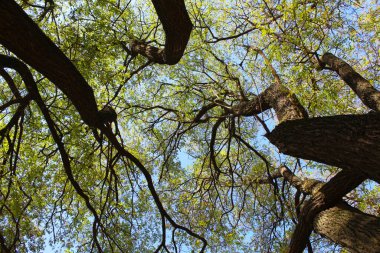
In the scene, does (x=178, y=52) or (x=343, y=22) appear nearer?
(x=178, y=52)

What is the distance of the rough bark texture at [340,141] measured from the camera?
2537 millimetres

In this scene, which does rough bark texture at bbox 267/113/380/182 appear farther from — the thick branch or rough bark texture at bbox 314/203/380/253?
the thick branch

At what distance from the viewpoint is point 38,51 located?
2945 mm

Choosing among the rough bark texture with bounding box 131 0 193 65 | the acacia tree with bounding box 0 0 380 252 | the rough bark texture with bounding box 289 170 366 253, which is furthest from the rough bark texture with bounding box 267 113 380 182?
the rough bark texture with bounding box 131 0 193 65

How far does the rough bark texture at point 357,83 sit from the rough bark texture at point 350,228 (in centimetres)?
141

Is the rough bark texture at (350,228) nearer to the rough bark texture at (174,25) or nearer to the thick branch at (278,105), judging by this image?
the thick branch at (278,105)

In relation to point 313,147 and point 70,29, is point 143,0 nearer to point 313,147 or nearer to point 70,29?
point 70,29

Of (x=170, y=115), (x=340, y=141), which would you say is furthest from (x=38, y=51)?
(x=170, y=115)

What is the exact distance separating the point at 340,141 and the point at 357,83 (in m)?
2.75

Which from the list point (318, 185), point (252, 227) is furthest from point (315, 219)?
point (252, 227)

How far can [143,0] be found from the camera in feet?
30.1

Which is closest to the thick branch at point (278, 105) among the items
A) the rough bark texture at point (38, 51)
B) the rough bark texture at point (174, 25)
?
the rough bark texture at point (174, 25)

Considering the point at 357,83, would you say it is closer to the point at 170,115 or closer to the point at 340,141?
the point at 340,141

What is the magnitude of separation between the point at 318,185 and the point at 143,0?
6.61 m
